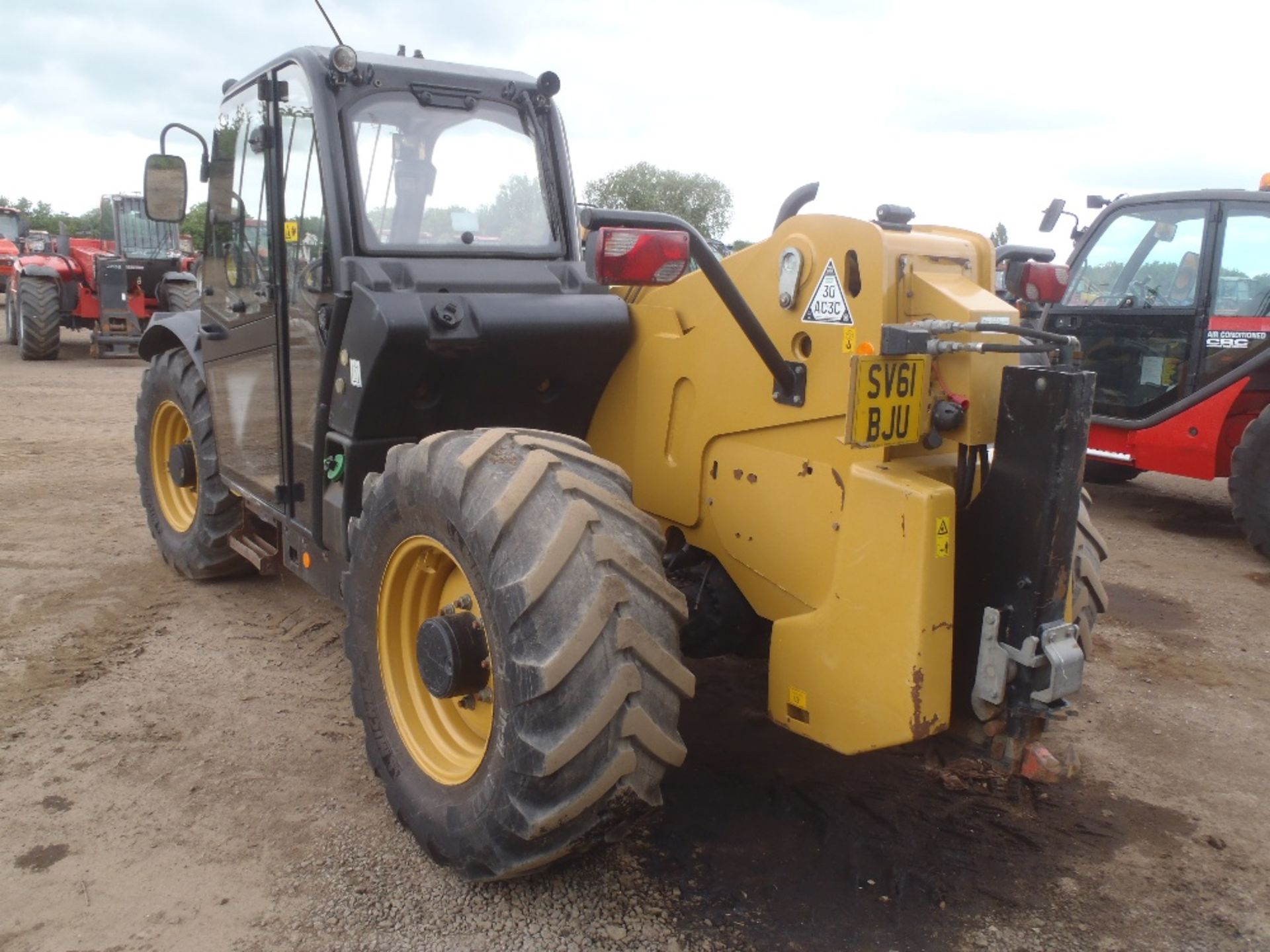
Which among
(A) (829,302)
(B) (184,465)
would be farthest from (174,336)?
(A) (829,302)

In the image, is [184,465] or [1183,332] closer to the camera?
[184,465]

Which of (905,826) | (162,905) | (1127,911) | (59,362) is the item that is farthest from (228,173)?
(59,362)

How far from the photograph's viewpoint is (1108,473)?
329 inches

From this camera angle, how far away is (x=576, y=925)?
2.64 meters

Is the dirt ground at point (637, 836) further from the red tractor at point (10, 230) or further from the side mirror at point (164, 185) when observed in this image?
the red tractor at point (10, 230)

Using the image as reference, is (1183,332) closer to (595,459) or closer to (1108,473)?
(1108,473)

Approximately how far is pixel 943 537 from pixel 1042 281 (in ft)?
3.04

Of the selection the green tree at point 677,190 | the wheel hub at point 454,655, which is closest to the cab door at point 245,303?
the wheel hub at point 454,655

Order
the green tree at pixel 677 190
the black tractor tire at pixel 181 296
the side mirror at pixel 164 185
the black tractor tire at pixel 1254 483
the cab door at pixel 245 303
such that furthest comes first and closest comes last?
the green tree at pixel 677 190
the black tractor tire at pixel 181 296
the black tractor tire at pixel 1254 483
the side mirror at pixel 164 185
the cab door at pixel 245 303

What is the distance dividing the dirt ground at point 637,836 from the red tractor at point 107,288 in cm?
1107

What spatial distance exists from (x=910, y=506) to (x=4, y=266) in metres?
22.7

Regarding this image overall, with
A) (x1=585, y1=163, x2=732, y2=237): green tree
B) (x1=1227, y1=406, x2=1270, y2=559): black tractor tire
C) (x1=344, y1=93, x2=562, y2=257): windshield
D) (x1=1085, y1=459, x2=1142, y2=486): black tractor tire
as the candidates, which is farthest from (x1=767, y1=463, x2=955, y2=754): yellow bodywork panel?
(x1=585, y1=163, x2=732, y2=237): green tree

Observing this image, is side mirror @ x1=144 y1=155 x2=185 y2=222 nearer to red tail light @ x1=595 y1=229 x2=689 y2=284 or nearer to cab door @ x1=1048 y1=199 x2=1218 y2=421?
red tail light @ x1=595 y1=229 x2=689 y2=284

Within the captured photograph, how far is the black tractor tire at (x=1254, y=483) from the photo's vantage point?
6191 mm
